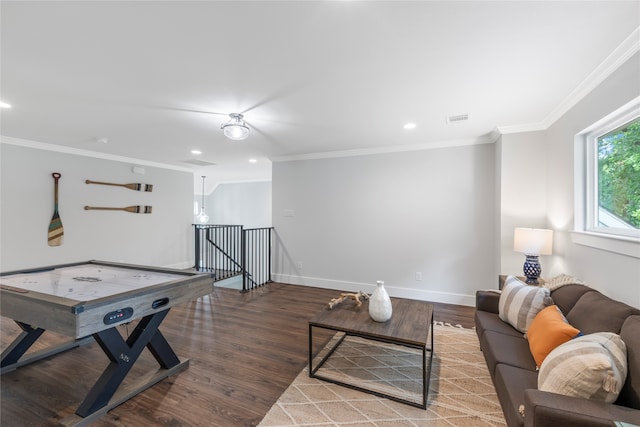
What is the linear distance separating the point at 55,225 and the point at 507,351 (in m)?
5.98

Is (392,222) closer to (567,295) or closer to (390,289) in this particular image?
(390,289)

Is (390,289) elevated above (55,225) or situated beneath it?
situated beneath

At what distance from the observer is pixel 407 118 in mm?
3062

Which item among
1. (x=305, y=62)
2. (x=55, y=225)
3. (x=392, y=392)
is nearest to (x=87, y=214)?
(x=55, y=225)

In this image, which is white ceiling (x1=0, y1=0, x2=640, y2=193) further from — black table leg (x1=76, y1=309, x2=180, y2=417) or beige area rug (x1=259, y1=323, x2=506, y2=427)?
beige area rug (x1=259, y1=323, x2=506, y2=427)

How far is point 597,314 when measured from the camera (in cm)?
161

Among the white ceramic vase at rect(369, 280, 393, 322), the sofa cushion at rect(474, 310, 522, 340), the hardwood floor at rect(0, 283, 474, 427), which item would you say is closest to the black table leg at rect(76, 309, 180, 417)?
the hardwood floor at rect(0, 283, 474, 427)

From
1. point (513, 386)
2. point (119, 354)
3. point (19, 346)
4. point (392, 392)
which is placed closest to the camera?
point (513, 386)

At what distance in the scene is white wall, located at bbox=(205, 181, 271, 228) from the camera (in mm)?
8352

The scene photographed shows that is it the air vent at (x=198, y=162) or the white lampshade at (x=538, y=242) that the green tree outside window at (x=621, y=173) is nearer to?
the white lampshade at (x=538, y=242)

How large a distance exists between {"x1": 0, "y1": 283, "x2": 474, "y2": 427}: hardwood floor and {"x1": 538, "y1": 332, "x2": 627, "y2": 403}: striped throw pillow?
5.39ft

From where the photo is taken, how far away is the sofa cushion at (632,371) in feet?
3.74

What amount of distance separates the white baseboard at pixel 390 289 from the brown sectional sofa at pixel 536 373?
1.53 metres

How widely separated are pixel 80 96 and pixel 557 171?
4.81 meters
